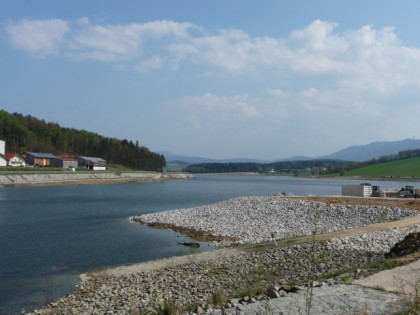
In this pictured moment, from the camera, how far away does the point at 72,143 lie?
152m

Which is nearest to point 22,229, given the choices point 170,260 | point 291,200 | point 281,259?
point 170,260

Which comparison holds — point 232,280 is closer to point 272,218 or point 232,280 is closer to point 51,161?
point 272,218

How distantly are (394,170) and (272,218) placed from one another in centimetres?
14450

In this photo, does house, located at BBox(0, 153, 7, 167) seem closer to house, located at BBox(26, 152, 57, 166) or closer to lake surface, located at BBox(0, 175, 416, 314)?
house, located at BBox(26, 152, 57, 166)

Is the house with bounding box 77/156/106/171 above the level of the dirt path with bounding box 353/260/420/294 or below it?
above

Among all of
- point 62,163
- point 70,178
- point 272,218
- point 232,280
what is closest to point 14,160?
point 62,163

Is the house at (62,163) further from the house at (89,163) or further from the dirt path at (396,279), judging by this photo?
the dirt path at (396,279)

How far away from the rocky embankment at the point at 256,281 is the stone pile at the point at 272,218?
0.94 feet

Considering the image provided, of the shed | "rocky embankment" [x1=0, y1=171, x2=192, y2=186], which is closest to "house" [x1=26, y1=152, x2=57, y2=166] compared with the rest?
"rocky embankment" [x1=0, y1=171, x2=192, y2=186]

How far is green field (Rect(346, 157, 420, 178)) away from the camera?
156m

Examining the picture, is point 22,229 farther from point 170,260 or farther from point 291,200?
point 291,200

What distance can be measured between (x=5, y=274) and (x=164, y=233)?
41.0 feet

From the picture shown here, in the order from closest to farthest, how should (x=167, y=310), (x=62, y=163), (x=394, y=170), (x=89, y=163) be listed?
1. (x=167, y=310)
2. (x=62, y=163)
3. (x=89, y=163)
4. (x=394, y=170)

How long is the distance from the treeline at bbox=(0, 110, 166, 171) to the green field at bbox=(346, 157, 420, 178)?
7859 cm
